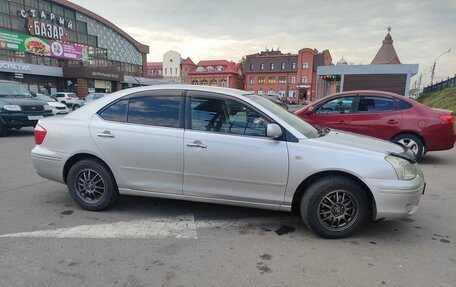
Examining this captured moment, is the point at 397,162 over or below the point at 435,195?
over

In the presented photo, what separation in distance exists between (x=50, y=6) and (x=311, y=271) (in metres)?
53.7

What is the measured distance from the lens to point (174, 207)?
444cm

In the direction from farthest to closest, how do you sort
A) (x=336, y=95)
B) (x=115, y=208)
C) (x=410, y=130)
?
(x=336, y=95), (x=410, y=130), (x=115, y=208)

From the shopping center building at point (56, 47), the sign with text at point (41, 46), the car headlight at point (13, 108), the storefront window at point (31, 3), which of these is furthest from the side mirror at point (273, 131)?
the storefront window at point (31, 3)

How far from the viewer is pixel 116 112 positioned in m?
4.15

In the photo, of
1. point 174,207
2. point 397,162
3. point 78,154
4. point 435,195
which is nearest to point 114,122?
point 78,154

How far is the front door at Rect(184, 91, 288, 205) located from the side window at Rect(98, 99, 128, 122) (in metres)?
0.90

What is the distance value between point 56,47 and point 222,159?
1928 inches

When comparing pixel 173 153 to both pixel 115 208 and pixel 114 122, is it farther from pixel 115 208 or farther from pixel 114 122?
pixel 115 208

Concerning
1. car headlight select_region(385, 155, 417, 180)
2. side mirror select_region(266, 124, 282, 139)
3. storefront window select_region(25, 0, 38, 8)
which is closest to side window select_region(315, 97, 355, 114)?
car headlight select_region(385, 155, 417, 180)

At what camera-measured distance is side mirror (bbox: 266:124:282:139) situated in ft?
11.3

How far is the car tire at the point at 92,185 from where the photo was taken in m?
4.12

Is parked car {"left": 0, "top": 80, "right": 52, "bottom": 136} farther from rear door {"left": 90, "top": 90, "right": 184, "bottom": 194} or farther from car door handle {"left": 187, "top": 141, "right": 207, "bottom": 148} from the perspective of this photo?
car door handle {"left": 187, "top": 141, "right": 207, "bottom": 148}

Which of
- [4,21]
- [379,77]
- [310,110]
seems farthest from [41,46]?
[310,110]
